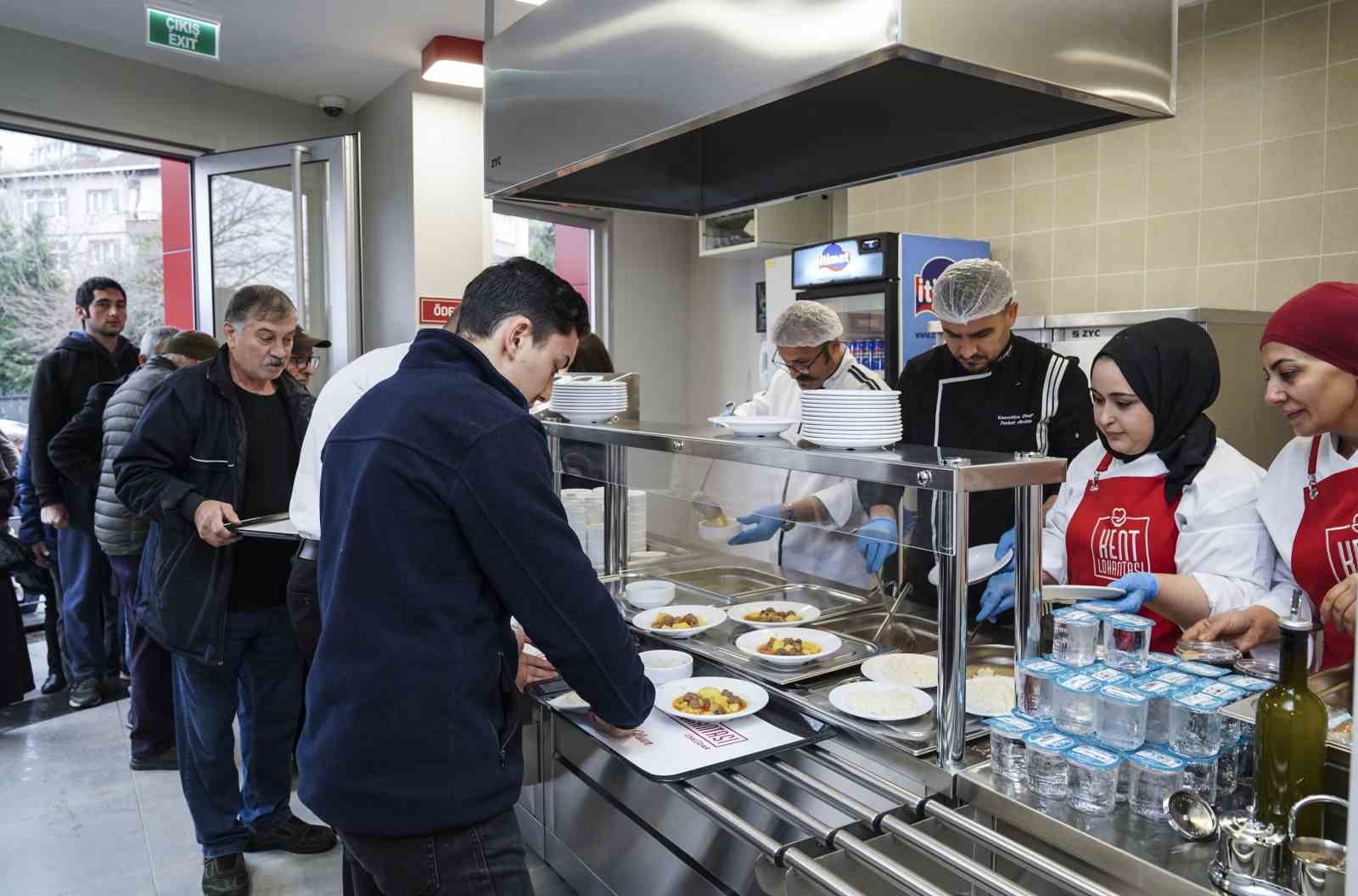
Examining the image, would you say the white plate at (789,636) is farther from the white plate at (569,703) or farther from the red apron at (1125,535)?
the red apron at (1125,535)

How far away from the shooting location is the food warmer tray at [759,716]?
1476 millimetres

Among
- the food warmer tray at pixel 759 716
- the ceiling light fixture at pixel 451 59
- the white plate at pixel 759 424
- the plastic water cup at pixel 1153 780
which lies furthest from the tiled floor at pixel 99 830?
the ceiling light fixture at pixel 451 59

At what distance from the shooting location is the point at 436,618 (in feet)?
4.51

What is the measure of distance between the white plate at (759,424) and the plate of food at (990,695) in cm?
63

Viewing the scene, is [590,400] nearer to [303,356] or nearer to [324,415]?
[324,415]

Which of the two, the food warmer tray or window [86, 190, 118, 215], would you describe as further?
window [86, 190, 118, 215]

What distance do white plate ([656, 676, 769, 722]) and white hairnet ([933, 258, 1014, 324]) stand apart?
A: 1477 mm

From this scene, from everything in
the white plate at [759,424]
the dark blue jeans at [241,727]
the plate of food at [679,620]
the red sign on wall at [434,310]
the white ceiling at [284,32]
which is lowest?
the dark blue jeans at [241,727]

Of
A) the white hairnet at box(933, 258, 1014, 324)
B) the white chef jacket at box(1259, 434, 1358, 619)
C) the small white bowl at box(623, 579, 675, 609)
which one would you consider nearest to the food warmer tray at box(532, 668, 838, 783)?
the small white bowl at box(623, 579, 675, 609)

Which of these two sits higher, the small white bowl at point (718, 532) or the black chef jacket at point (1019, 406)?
the black chef jacket at point (1019, 406)

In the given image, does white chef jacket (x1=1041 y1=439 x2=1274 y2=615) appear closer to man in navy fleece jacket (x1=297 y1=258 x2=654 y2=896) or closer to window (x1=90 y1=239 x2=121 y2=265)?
man in navy fleece jacket (x1=297 y1=258 x2=654 y2=896)

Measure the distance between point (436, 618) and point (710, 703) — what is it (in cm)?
59

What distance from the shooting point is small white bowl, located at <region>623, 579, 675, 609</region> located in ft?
7.70

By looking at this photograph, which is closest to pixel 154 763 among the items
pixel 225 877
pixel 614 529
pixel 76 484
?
pixel 225 877
